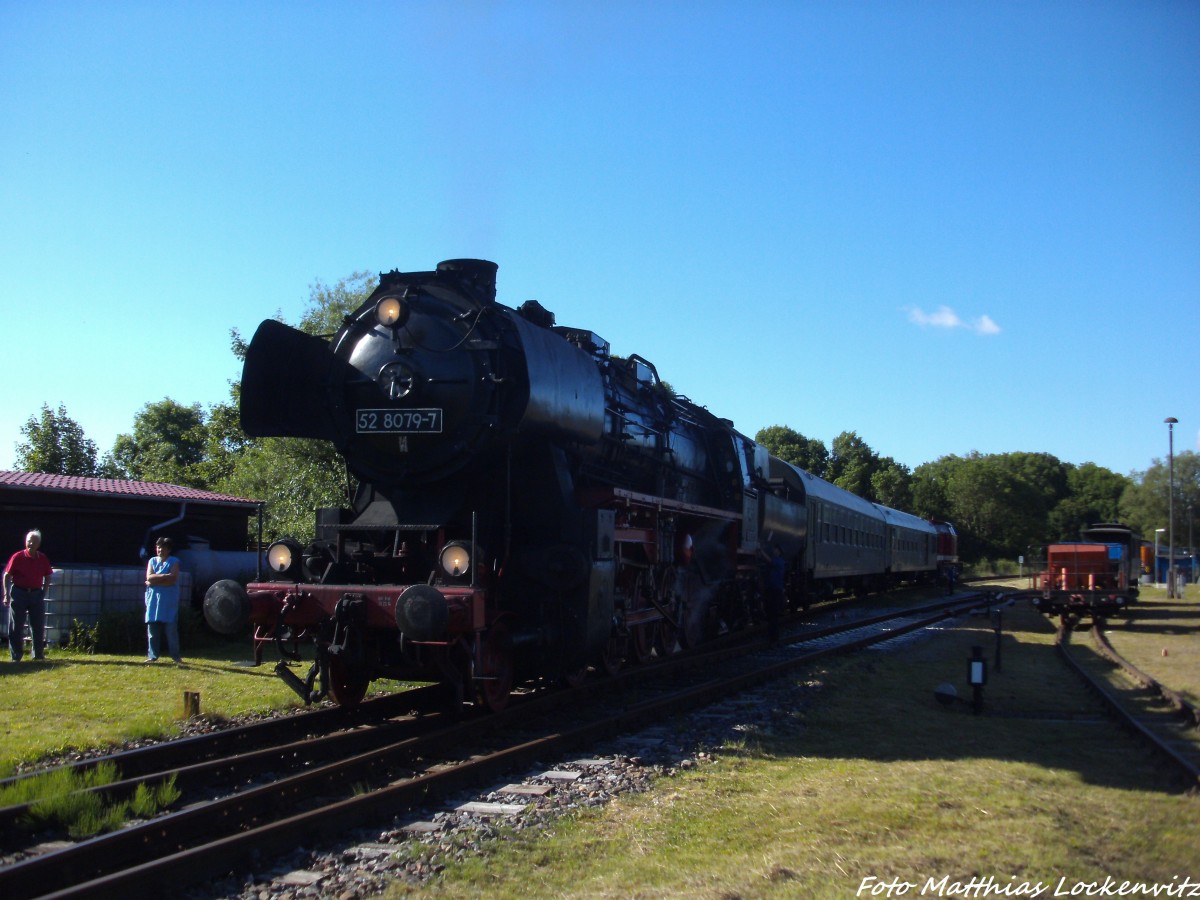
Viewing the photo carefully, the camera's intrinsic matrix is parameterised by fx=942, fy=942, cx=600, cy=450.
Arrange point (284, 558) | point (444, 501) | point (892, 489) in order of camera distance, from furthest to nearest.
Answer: point (892, 489) → point (444, 501) → point (284, 558)

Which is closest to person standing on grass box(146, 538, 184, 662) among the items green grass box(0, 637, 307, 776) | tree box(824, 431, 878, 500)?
green grass box(0, 637, 307, 776)

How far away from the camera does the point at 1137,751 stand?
7.74m

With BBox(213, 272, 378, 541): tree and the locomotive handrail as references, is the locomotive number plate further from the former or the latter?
BBox(213, 272, 378, 541): tree

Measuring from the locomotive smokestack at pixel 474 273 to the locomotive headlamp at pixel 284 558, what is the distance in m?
2.84

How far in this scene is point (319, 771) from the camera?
602cm

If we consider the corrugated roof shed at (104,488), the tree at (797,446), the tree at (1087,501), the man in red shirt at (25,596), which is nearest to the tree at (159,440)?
the tree at (797,446)

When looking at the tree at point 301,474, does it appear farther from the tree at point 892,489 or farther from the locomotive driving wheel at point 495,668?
the tree at point 892,489

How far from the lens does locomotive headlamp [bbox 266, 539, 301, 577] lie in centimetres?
841

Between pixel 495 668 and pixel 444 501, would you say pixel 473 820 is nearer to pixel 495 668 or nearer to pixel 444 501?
pixel 495 668

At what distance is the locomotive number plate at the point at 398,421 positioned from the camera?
8359mm

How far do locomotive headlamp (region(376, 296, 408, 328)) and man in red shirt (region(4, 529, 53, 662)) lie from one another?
6.06 metres

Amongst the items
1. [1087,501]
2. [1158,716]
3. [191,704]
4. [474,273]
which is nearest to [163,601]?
[191,704]

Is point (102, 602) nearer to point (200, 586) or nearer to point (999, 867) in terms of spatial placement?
point (200, 586)

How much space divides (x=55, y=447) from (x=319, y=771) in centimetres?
6153
